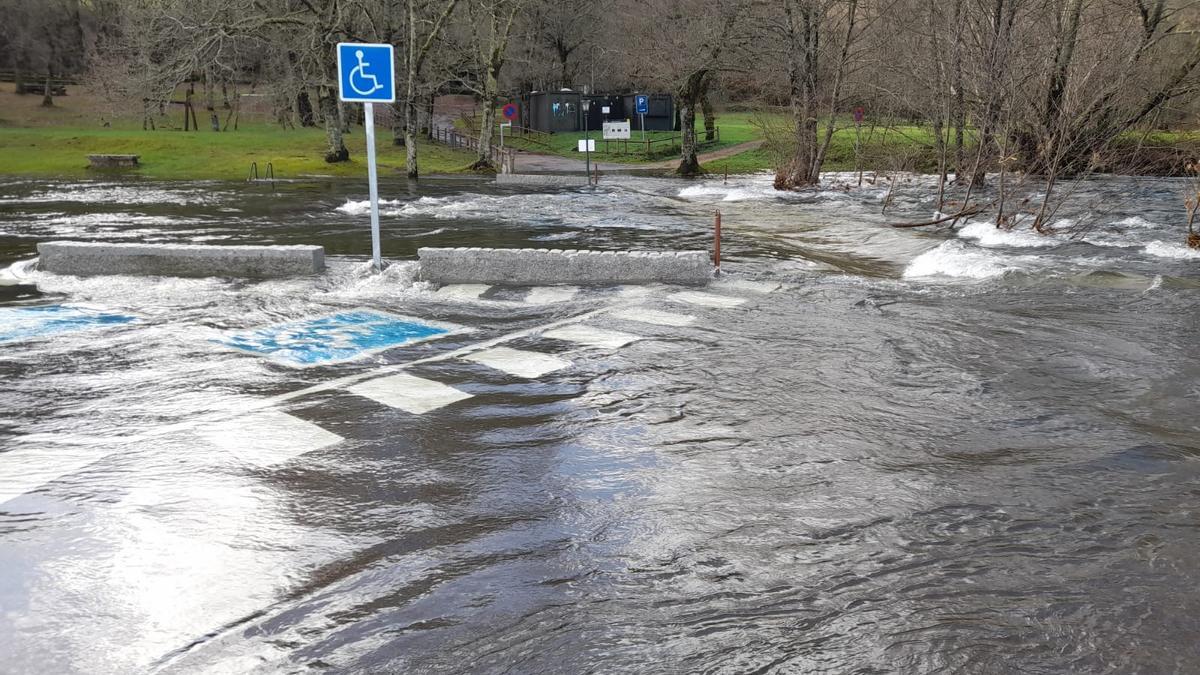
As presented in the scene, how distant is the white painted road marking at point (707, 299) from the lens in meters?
11.5

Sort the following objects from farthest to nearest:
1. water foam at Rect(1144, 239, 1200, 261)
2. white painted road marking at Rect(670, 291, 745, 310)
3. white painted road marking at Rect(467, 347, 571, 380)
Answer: water foam at Rect(1144, 239, 1200, 261) < white painted road marking at Rect(670, 291, 745, 310) < white painted road marking at Rect(467, 347, 571, 380)

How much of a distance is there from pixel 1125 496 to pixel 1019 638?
205cm

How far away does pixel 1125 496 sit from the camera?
5664 millimetres

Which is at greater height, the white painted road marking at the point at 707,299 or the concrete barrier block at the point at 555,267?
the concrete barrier block at the point at 555,267

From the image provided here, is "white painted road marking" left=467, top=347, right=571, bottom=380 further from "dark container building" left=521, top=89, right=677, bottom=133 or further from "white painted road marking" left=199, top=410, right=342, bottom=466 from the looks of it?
"dark container building" left=521, top=89, right=677, bottom=133

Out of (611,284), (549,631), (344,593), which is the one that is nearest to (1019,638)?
(549,631)

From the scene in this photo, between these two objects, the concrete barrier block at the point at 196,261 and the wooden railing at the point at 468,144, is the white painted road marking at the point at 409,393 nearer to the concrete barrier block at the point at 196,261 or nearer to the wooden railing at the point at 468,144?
the concrete barrier block at the point at 196,261

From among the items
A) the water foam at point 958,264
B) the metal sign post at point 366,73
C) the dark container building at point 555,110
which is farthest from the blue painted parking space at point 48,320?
the dark container building at point 555,110

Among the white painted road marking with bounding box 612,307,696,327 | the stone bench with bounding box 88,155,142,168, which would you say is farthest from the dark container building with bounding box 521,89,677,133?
the white painted road marking with bounding box 612,307,696,327

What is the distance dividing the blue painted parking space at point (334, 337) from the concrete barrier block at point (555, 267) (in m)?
2.13

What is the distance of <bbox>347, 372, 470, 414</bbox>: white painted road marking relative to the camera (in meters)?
Answer: 7.45

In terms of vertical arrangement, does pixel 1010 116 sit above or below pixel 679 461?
above

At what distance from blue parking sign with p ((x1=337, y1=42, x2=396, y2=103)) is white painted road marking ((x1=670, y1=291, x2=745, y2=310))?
4.38 meters

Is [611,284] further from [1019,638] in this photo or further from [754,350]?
[1019,638]
